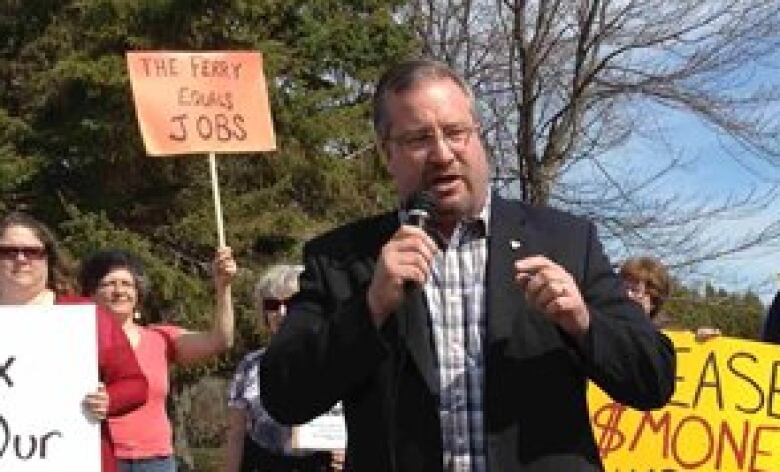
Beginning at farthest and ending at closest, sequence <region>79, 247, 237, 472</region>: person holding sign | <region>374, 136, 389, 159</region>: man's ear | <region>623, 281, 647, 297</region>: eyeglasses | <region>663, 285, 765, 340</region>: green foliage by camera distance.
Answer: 1. <region>663, 285, 765, 340</region>: green foliage
2. <region>623, 281, 647, 297</region>: eyeglasses
3. <region>79, 247, 237, 472</region>: person holding sign
4. <region>374, 136, 389, 159</region>: man's ear

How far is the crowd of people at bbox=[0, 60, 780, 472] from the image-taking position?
2305mm

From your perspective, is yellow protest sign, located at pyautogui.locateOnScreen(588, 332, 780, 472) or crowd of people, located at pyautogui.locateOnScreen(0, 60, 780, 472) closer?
crowd of people, located at pyautogui.locateOnScreen(0, 60, 780, 472)

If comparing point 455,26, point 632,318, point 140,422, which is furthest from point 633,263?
point 455,26

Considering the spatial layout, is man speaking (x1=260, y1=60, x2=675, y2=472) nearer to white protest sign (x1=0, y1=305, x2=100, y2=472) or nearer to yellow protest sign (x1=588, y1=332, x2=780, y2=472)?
white protest sign (x1=0, y1=305, x2=100, y2=472)

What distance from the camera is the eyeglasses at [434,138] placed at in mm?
2377

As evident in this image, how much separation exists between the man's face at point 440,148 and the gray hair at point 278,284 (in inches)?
125

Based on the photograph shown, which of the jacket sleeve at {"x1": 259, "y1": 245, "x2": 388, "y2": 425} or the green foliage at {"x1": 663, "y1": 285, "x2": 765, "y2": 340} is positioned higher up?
the green foliage at {"x1": 663, "y1": 285, "x2": 765, "y2": 340}

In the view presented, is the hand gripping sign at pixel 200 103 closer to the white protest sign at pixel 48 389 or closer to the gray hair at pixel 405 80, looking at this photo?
the white protest sign at pixel 48 389

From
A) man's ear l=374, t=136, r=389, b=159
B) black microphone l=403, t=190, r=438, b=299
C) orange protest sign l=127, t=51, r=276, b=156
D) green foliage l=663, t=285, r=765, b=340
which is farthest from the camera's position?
green foliage l=663, t=285, r=765, b=340

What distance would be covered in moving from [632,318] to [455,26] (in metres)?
19.8

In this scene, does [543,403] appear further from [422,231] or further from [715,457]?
[715,457]

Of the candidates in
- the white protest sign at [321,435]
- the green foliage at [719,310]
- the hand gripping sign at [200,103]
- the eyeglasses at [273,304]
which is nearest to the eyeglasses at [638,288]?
the white protest sign at [321,435]

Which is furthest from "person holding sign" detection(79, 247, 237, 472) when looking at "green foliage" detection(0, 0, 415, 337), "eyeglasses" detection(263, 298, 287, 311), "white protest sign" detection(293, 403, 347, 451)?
"green foliage" detection(0, 0, 415, 337)

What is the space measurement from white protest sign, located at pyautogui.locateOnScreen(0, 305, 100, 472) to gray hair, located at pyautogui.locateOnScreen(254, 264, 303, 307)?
1006mm
